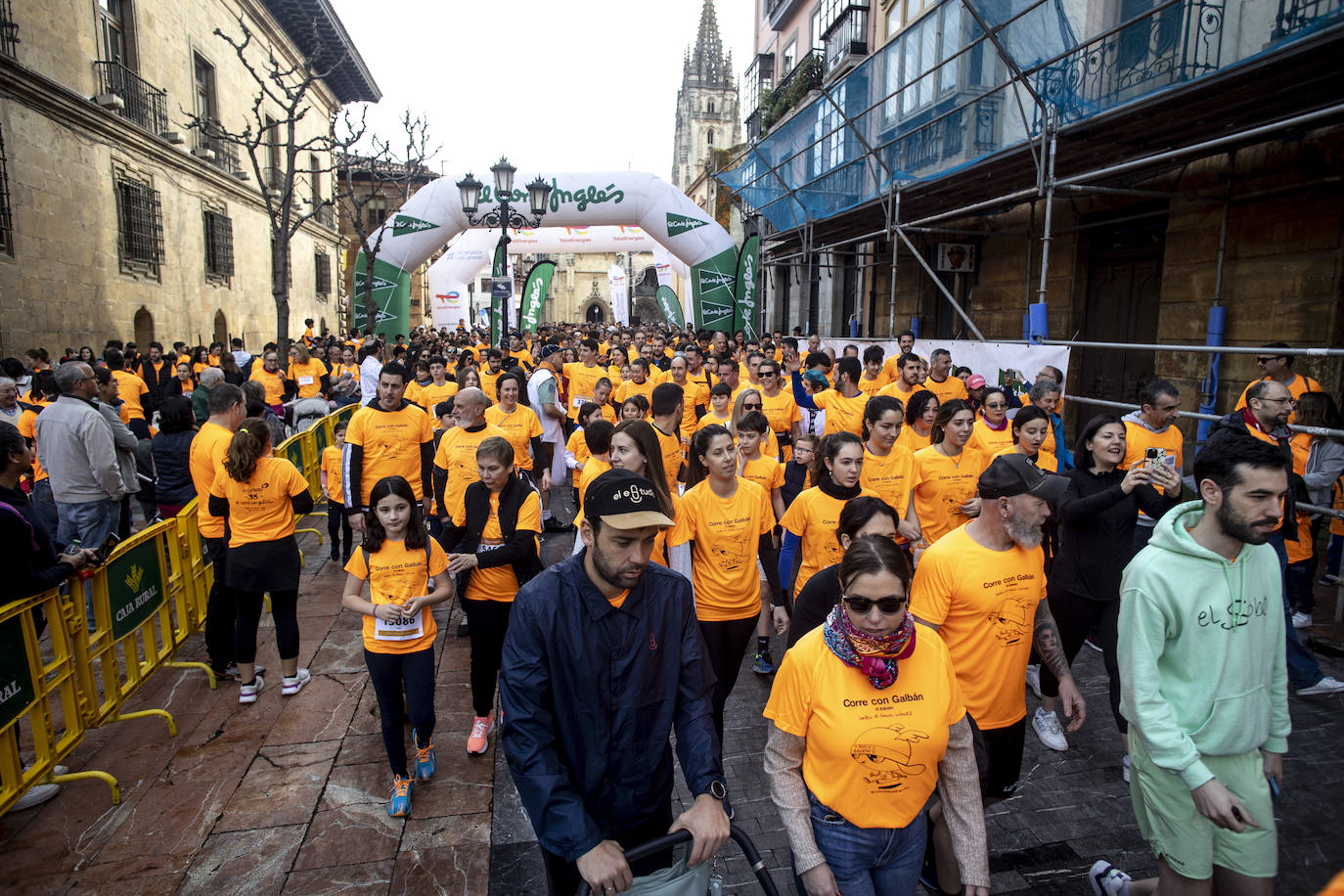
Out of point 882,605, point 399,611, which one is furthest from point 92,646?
point 882,605

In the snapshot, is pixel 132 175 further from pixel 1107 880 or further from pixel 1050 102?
pixel 1107 880

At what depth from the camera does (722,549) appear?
377 centimetres

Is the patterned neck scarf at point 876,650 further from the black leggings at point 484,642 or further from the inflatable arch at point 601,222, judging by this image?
the inflatable arch at point 601,222

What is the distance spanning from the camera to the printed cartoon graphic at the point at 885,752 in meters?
2.10

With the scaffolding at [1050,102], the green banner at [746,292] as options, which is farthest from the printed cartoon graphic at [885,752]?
the green banner at [746,292]

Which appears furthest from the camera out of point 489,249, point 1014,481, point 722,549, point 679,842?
point 489,249

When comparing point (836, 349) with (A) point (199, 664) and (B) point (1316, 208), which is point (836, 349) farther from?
(A) point (199, 664)

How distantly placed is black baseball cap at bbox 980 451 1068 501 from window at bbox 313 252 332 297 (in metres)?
32.7

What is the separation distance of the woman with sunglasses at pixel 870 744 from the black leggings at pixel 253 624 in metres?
3.51

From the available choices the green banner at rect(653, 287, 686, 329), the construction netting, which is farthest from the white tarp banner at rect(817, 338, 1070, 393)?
the green banner at rect(653, 287, 686, 329)

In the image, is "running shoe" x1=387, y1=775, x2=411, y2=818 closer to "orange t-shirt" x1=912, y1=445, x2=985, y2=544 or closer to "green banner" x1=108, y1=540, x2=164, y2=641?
"green banner" x1=108, y1=540, x2=164, y2=641

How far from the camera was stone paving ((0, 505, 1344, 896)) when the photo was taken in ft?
10.2

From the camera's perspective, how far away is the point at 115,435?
20.6 feet

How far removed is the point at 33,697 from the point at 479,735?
212 centimetres
